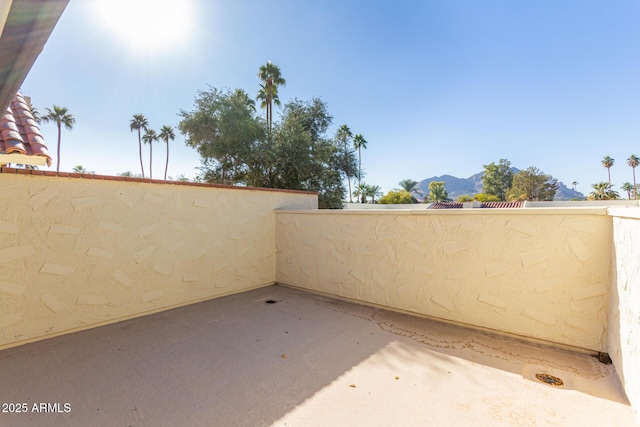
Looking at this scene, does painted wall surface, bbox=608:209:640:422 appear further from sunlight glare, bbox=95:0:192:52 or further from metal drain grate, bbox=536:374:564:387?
sunlight glare, bbox=95:0:192:52

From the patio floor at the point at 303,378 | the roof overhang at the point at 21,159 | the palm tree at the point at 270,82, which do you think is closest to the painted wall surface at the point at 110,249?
the patio floor at the point at 303,378

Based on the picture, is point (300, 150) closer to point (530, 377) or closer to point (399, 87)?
point (399, 87)

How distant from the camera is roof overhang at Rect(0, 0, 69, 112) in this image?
1016 mm

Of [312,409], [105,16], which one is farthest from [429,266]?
[105,16]

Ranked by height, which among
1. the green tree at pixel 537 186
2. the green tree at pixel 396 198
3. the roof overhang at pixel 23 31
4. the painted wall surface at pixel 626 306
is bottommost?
the painted wall surface at pixel 626 306

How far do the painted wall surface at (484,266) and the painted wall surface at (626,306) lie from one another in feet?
0.88

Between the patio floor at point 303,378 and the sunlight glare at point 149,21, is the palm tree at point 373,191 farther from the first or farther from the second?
the patio floor at point 303,378

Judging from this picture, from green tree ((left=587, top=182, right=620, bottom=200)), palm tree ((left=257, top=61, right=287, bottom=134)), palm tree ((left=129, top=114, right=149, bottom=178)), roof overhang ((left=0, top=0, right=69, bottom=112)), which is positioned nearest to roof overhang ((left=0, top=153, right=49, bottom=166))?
roof overhang ((left=0, top=0, right=69, bottom=112))

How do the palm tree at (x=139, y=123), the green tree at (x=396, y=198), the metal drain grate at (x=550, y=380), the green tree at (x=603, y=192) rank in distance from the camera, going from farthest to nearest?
the green tree at (x=603, y=192)
the palm tree at (x=139, y=123)
the green tree at (x=396, y=198)
the metal drain grate at (x=550, y=380)

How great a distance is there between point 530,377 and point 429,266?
6.21 feet

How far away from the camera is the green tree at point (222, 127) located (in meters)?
12.2

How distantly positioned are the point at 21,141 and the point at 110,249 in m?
1.92

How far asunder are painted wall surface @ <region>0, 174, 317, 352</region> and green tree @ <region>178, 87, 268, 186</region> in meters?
7.10

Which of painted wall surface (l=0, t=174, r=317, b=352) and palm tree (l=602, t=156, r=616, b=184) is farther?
palm tree (l=602, t=156, r=616, b=184)
